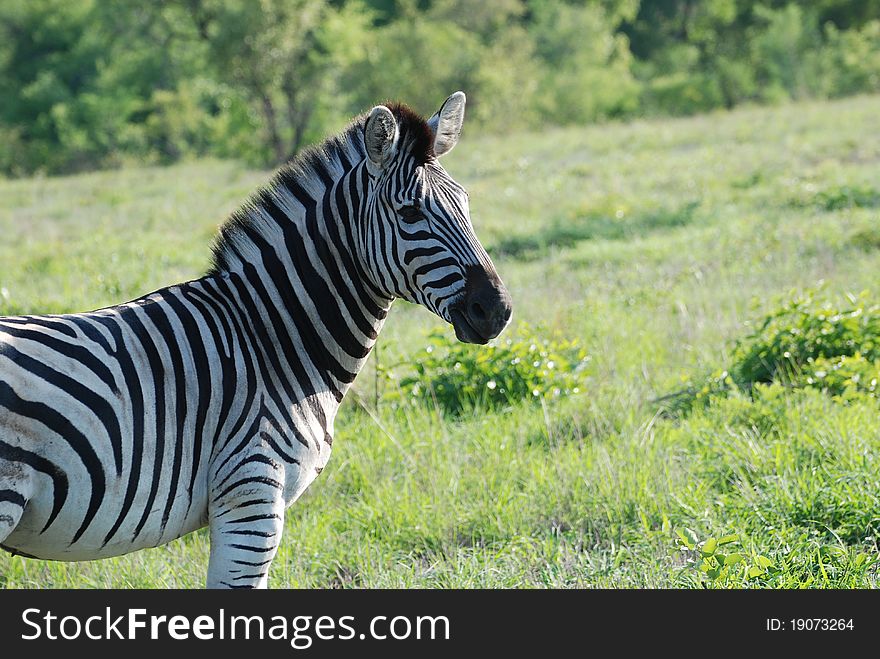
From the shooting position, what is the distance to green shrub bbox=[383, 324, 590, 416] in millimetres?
5805

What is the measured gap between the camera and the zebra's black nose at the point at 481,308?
2934 millimetres

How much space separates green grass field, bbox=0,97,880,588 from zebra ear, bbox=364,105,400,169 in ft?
6.01

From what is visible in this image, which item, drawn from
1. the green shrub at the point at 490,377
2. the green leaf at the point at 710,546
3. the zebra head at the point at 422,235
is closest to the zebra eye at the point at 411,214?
the zebra head at the point at 422,235

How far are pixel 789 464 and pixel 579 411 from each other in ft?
4.65

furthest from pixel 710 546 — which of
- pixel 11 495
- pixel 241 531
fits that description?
pixel 11 495

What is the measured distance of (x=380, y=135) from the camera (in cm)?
304

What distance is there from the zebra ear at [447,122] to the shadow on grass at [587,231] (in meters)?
7.68

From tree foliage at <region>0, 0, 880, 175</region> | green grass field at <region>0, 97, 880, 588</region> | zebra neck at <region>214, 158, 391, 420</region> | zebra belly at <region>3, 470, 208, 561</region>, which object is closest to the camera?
zebra belly at <region>3, 470, 208, 561</region>

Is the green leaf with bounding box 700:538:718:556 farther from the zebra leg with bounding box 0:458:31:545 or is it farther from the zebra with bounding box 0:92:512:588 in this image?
the zebra leg with bounding box 0:458:31:545

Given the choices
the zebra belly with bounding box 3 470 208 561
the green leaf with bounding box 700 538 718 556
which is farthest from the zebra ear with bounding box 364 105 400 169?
the green leaf with bounding box 700 538 718 556

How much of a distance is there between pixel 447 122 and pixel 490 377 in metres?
2.78

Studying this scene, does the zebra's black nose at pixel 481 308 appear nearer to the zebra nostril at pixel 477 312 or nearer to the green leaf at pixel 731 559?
the zebra nostril at pixel 477 312
